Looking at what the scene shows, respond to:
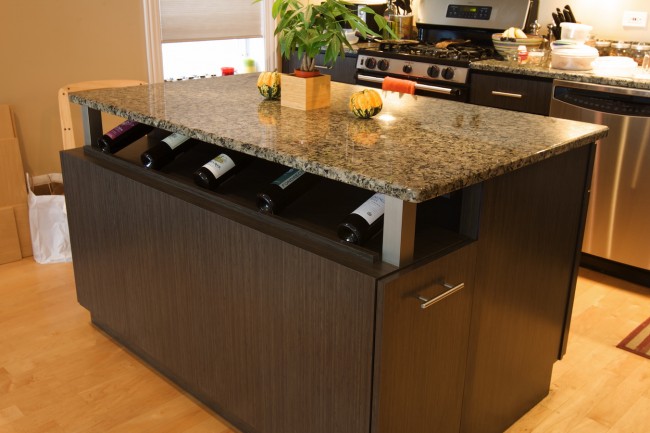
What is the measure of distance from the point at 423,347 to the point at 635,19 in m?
2.90

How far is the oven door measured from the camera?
379cm

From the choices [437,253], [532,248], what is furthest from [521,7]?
[437,253]

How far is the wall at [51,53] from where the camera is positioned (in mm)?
3371

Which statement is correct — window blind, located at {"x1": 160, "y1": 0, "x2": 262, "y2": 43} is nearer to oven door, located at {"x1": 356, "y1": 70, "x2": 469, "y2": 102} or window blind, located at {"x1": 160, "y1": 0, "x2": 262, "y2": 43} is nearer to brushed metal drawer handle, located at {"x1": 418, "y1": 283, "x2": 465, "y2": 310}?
oven door, located at {"x1": 356, "y1": 70, "x2": 469, "y2": 102}

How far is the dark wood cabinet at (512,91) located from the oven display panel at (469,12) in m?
0.85

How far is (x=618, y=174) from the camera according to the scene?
10.6 feet

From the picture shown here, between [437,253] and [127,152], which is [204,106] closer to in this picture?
[127,152]

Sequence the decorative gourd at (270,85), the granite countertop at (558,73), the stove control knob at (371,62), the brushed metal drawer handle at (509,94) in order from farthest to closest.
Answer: the stove control knob at (371,62), the brushed metal drawer handle at (509,94), the granite countertop at (558,73), the decorative gourd at (270,85)

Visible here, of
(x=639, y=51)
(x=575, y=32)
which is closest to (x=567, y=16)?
(x=575, y=32)

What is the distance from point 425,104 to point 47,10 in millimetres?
2171

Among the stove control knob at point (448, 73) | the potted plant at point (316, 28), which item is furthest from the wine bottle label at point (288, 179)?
the stove control knob at point (448, 73)

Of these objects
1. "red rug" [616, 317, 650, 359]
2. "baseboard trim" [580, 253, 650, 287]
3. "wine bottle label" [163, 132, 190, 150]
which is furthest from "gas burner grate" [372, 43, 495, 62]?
"wine bottle label" [163, 132, 190, 150]

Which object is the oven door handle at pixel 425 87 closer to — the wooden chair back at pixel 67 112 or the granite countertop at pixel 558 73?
the granite countertop at pixel 558 73

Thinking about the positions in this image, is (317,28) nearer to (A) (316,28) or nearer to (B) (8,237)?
(A) (316,28)
